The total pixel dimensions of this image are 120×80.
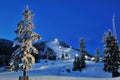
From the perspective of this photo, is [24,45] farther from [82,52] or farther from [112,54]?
[82,52]

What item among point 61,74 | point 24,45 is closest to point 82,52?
point 61,74

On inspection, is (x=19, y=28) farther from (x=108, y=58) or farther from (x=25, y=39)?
(x=108, y=58)

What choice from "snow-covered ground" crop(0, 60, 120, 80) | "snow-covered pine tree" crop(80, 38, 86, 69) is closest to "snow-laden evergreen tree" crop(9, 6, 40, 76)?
"snow-covered ground" crop(0, 60, 120, 80)

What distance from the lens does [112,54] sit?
7119cm

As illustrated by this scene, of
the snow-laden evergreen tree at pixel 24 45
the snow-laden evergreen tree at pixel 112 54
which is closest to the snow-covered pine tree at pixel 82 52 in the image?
the snow-laden evergreen tree at pixel 112 54

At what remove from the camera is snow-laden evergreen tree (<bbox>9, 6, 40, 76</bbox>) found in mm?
41281

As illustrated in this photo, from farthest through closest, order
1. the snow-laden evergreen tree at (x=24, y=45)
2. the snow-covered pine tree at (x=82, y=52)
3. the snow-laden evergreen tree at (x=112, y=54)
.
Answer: the snow-covered pine tree at (x=82, y=52), the snow-laden evergreen tree at (x=112, y=54), the snow-laden evergreen tree at (x=24, y=45)

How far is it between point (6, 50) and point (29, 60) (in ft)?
484

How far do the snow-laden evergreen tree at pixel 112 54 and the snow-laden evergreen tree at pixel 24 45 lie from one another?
107 ft

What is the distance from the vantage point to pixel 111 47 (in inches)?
2842

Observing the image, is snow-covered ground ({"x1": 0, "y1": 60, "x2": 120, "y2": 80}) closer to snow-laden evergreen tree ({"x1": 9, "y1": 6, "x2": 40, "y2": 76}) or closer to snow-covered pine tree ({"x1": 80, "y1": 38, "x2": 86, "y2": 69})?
snow-covered pine tree ({"x1": 80, "y1": 38, "x2": 86, "y2": 69})

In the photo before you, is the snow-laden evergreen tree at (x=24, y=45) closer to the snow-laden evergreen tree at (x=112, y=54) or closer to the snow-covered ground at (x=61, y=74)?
the snow-covered ground at (x=61, y=74)

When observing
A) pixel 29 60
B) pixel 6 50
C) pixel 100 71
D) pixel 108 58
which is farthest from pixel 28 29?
pixel 6 50

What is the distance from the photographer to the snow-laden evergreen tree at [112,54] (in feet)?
233
